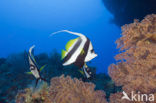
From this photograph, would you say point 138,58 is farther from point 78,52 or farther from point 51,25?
point 51,25

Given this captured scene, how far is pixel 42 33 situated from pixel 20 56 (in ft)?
421

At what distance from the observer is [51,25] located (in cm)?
13200

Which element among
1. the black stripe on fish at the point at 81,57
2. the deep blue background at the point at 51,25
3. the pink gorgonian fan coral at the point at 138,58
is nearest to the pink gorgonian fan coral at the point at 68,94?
the pink gorgonian fan coral at the point at 138,58

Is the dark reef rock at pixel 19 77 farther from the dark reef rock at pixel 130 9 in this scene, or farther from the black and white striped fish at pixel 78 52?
the dark reef rock at pixel 130 9

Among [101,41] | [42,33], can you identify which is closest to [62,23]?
[42,33]

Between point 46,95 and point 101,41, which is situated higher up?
point 101,41

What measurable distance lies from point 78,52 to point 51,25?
136309 mm

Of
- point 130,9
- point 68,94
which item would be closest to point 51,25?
point 130,9

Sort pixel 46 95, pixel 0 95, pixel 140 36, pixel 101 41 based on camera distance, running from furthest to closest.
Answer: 1. pixel 101 41
2. pixel 0 95
3. pixel 46 95
4. pixel 140 36

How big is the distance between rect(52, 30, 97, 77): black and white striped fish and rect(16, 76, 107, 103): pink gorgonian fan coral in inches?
57.8

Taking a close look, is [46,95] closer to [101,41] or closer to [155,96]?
[155,96]

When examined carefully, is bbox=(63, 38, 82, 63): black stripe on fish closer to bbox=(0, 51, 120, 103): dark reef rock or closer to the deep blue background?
bbox=(0, 51, 120, 103): dark reef rock

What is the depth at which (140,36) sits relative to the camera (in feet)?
8.80

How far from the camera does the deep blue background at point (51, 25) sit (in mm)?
118713
